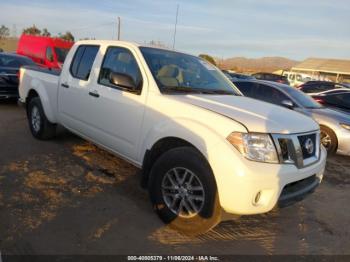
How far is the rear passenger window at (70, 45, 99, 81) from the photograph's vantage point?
17.1ft

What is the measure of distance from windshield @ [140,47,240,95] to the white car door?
0.69 ft

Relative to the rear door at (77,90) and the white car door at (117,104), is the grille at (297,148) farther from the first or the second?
the rear door at (77,90)

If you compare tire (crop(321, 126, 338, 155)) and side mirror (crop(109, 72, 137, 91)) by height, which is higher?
side mirror (crop(109, 72, 137, 91))

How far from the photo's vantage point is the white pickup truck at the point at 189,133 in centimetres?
329

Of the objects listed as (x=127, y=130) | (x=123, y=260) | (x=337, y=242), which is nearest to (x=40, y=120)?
(x=127, y=130)

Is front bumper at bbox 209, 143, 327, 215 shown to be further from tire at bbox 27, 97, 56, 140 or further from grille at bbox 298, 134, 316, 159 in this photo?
tire at bbox 27, 97, 56, 140

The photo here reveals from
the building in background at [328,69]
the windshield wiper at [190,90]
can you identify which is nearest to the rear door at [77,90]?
the windshield wiper at [190,90]

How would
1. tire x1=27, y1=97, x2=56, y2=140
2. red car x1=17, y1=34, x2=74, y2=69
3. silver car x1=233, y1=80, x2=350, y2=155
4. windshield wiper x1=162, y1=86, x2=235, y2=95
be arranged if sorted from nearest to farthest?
windshield wiper x1=162, y1=86, x2=235, y2=95 < tire x1=27, y1=97, x2=56, y2=140 < silver car x1=233, y1=80, x2=350, y2=155 < red car x1=17, y1=34, x2=74, y2=69

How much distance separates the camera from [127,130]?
436 centimetres

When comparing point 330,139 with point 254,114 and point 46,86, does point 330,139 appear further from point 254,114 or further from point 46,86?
point 46,86

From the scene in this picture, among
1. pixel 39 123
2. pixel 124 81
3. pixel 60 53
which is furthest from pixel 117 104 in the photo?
pixel 60 53

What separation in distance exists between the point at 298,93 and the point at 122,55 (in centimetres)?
541

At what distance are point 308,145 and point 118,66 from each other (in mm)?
2466

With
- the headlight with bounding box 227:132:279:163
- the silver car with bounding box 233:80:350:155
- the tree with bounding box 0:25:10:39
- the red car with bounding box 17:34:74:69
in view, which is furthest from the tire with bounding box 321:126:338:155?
the tree with bounding box 0:25:10:39
